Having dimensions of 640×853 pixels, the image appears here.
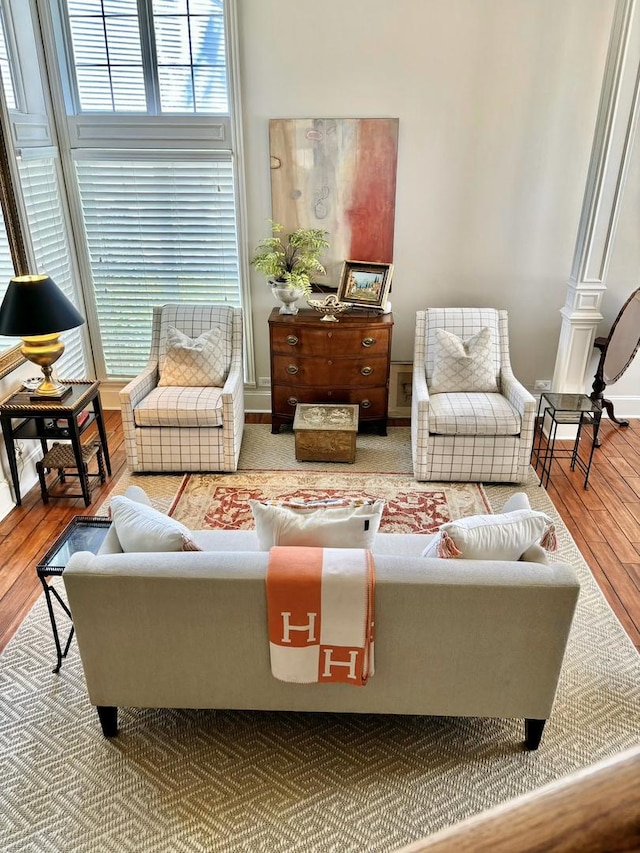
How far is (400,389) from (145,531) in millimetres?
3059

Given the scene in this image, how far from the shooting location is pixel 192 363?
4242mm

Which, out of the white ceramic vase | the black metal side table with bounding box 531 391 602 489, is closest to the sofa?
the black metal side table with bounding box 531 391 602 489

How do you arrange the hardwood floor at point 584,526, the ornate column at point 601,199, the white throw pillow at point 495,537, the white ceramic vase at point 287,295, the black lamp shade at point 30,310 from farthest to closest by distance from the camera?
1. the white ceramic vase at point 287,295
2. the ornate column at point 601,199
3. the black lamp shade at point 30,310
4. the hardwood floor at point 584,526
5. the white throw pillow at point 495,537

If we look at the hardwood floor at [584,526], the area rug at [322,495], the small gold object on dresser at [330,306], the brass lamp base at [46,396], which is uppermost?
the small gold object on dresser at [330,306]

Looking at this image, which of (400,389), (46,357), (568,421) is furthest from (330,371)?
(46,357)

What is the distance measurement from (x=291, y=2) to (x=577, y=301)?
2710mm

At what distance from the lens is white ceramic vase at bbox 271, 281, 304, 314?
441cm

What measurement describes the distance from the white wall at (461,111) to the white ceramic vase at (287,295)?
41 cm

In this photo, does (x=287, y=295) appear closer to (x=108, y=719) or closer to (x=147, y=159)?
(x=147, y=159)

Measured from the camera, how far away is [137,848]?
78.1 inches

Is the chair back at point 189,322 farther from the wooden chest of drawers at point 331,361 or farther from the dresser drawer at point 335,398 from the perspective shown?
the dresser drawer at point 335,398

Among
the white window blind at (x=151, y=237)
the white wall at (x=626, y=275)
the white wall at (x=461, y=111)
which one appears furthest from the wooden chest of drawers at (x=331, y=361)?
the white wall at (x=626, y=275)

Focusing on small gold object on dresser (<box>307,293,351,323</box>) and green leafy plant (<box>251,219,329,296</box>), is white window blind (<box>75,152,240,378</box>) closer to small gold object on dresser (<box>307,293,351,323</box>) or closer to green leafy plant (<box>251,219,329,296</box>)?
green leafy plant (<box>251,219,329,296</box>)

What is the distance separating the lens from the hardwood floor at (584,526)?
3061mm
